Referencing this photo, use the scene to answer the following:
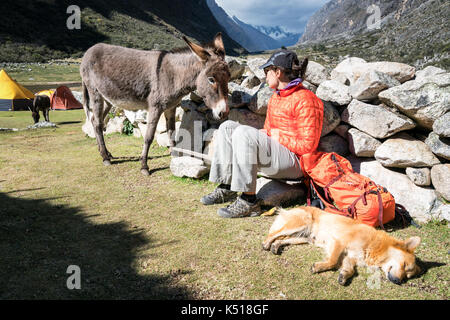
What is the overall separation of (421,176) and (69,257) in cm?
490

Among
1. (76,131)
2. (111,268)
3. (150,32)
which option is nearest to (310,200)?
(111,268)

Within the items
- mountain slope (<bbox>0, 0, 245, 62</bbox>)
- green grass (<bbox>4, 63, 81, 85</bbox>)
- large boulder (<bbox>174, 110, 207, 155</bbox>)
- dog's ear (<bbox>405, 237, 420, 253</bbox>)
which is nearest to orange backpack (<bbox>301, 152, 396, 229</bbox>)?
dog's ear (<bbox>405, 237, 420, 253</bbox>)

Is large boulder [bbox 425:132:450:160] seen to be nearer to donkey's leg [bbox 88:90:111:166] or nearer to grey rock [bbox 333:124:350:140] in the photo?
grey rock [bbox 333:124:350:140]

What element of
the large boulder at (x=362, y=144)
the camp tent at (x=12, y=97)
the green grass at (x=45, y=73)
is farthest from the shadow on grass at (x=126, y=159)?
the green grass at (x=45, y=73)

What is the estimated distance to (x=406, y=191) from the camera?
4461mm

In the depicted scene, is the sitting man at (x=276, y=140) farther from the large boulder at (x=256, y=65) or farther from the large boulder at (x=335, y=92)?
the large boulder at (x=256, y=65)

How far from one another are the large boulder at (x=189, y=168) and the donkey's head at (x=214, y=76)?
1008 millimetres

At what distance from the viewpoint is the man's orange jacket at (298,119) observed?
4.12m

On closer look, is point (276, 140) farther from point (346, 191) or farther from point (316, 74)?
point (316, 74)

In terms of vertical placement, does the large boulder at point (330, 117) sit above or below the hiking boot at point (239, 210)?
above

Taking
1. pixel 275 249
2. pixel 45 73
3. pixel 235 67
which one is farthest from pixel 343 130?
pixel 45 73

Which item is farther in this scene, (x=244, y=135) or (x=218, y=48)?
(x=218, y=48)

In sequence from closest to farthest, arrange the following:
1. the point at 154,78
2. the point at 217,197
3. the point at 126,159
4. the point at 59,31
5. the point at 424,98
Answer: the point at 424,98 < the point at 217,197 < the point at 154,78 < the point at 126,159 < the point at 59,31
